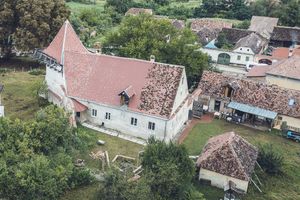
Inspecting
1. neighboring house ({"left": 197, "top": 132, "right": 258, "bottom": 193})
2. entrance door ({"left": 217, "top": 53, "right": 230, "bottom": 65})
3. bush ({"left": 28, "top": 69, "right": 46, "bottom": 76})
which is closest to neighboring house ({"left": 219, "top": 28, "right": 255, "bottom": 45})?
entrance door ({"left": 217, "top": 53, "right": 230, "bottom": 65})

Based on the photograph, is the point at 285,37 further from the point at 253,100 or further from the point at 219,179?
the point at 219,179

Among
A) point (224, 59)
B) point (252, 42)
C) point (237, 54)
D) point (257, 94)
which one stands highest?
point (252, 42)

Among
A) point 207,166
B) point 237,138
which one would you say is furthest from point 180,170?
point 237,138

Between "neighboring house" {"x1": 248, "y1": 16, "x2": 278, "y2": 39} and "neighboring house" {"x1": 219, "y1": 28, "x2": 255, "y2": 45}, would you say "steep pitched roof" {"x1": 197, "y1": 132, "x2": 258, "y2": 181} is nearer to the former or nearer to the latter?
"neighboring house" {"x1": 219, "y1": 28, "x2": 255, "y2": 45}

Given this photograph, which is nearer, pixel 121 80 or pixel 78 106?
pixel 121 80

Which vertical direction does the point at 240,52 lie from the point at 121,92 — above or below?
above

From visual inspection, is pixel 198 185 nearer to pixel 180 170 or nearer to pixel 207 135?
pixel 180 170

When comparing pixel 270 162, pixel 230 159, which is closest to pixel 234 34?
pixel 270 162
